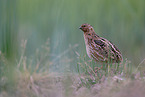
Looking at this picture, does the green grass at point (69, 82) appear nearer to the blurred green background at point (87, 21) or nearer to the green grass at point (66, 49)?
the green grass at point (66, 49)

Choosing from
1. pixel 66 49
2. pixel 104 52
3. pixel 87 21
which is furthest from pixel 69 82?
pixel 87 21

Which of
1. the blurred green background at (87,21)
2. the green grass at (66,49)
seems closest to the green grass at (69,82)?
the green grass at (66,49)

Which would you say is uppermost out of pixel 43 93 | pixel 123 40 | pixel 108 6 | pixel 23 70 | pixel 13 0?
pixel 108 6

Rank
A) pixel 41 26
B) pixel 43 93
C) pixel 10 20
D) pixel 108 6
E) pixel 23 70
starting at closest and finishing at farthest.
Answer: pixel 43 93 < pixel 23 70 < pixel 10 20 < pixel 41 26 < pixel 108 6

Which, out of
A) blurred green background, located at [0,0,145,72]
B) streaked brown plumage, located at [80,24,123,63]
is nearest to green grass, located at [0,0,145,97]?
blurred green background, located at [0,0,145,72]

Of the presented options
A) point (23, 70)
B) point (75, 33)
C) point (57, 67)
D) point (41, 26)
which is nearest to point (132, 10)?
point (75, 33)

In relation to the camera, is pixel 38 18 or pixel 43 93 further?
pixel 38 18

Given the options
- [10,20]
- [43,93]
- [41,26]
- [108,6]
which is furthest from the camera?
[108,6]

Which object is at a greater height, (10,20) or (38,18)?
(38,18)

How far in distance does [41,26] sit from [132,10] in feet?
7.09

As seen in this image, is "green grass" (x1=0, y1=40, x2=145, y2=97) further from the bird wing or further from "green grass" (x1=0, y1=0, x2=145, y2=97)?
the bird wing

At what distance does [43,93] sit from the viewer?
11.6 feet

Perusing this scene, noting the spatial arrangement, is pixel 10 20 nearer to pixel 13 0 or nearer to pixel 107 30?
pixel 13 0

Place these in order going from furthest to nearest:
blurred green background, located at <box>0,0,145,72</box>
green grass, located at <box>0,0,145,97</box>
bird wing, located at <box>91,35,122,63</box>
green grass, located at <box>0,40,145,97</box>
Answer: blurred green background, located at <box>0,0,145,72</box> < bird wing, located at <box>91,35,122,63</box> < green grass, located at <box>0,0,145,97</box> < green grass, located at <box>0,40,145,97</box>
